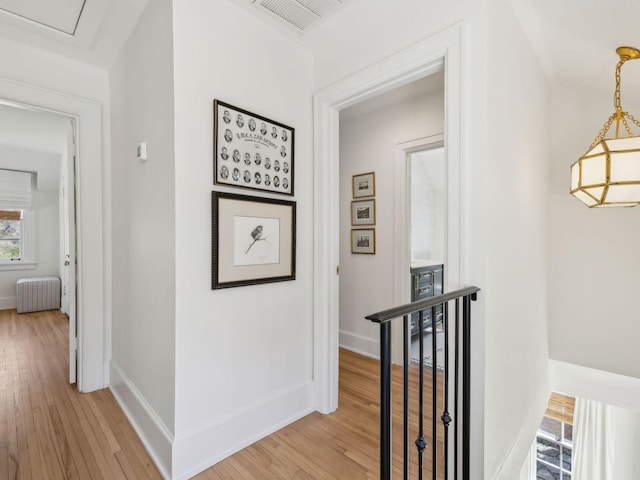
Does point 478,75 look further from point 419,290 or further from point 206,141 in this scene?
point 419,290

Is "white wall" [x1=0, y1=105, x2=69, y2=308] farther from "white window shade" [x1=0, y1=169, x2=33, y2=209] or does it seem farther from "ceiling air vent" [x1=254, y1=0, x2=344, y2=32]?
"ceiling air vent" [x1=254, y1=0, x2=344, y2=32]

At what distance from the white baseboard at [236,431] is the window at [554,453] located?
1.75 metres

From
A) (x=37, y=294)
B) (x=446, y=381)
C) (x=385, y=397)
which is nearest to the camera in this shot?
(x=385, y=397)

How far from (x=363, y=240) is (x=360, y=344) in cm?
108

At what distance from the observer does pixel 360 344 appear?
3352 mm

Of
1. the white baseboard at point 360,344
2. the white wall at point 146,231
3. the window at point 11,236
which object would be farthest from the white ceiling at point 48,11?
the window at point 11,236

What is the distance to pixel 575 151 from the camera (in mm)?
2689

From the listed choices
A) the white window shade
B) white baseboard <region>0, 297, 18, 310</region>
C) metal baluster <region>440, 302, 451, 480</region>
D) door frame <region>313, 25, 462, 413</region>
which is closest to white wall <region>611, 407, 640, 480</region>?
metal baluster <region>440, 302, 451, 480</region>

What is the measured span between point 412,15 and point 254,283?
1.70m

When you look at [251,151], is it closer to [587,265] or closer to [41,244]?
[587,265]

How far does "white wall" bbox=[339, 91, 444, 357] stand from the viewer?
2977 mm

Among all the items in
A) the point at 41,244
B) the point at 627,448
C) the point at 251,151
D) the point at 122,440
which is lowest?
the point at 627,448

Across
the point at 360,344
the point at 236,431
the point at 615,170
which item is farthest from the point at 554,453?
the point at 236,431

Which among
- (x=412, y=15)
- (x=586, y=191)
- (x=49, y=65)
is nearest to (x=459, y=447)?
(x=586, y=191)
